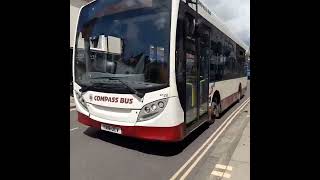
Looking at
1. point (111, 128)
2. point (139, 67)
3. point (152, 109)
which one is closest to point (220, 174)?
point (152, 109)


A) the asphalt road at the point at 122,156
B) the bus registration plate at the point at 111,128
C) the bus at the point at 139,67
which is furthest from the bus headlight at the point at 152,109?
the asphalt road at the point at 122,156

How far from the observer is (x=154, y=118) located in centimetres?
529

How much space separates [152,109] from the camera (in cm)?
529

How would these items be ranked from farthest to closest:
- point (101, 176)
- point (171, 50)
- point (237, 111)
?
point (237, 111) < point (171, 50) < point (101, 176)

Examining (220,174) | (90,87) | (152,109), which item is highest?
(90,87)

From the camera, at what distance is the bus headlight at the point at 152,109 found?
5.23 metres

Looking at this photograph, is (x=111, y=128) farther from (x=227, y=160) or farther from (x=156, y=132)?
(x=227, y=160)

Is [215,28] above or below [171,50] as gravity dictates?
above

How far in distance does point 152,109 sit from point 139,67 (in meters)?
0.77

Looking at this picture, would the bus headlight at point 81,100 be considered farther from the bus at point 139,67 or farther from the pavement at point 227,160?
the pavement at point 227,160
